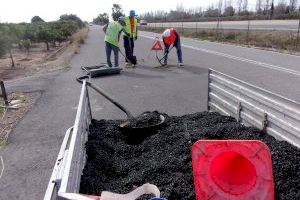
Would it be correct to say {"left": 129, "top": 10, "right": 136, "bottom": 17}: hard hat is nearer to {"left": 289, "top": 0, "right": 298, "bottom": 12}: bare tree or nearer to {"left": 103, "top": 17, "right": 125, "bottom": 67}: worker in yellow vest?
{"left": 103, "top": 17, "right": 125, "bottom": 67}: worker in yellow vest

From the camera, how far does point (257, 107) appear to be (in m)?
4.76

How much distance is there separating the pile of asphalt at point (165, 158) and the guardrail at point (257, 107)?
5.6 inches

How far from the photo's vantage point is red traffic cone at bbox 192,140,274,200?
2.79m

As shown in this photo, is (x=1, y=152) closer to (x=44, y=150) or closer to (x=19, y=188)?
(x=44, y=150)

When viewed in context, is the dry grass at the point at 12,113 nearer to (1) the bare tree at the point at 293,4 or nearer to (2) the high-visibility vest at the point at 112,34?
(2) the high-visibility vest at the point at 112,34

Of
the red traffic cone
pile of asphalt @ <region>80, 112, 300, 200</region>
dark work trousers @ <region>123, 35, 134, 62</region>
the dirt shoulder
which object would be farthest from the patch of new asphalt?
the dirt shoulder

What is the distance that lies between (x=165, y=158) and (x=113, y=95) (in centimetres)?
550

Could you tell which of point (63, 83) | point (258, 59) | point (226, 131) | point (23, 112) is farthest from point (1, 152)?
point (258, 59)

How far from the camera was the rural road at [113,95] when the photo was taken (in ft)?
17.0

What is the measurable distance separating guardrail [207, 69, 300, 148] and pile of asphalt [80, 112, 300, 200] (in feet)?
0.46

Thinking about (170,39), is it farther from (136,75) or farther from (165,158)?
(165,158)

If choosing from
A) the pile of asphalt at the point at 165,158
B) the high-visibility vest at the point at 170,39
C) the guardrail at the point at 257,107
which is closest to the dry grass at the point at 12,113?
the pile of asphalt at the point at 165,158

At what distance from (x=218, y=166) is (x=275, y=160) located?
111cm

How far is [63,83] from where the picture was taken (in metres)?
11.7
